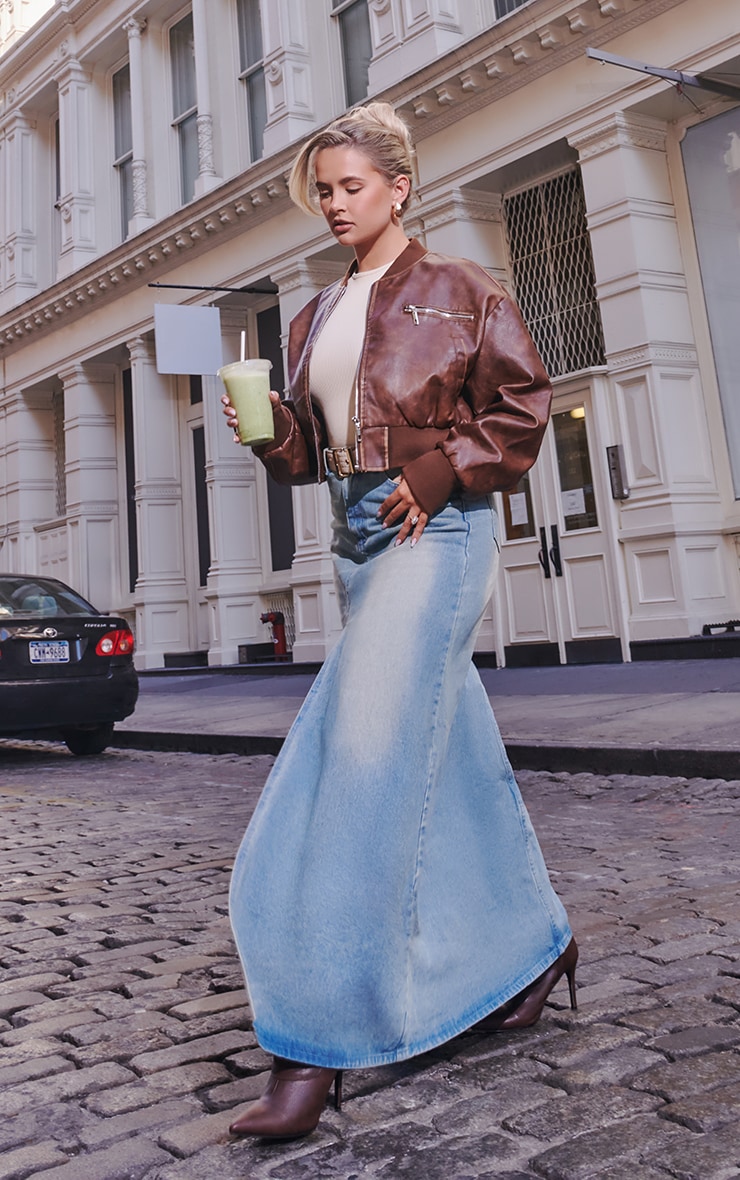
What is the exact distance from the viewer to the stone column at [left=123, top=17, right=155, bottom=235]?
65.3 ft

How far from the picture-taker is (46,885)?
4516 mm

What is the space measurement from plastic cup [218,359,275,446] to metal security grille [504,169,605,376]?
1148 centimetres

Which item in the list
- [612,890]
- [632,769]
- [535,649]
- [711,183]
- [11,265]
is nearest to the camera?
[612,890]

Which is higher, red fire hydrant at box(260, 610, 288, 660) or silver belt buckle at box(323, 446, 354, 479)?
red fire hydrant at box(260, 610, 288, 660)

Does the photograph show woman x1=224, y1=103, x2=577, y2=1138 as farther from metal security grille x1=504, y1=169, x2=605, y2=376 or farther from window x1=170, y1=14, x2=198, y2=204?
window x1=170, y1=14, x2=198, y2=204

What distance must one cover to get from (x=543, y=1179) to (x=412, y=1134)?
11.0 inches

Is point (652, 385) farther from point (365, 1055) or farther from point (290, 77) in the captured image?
point (365, 1055)

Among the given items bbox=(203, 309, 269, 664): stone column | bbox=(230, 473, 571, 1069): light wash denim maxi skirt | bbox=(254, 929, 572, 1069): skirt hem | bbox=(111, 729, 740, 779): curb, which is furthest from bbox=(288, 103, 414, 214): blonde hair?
bbox=(203, 309, 269, 664): stone column

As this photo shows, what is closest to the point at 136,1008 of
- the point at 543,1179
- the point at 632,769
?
the point at 543,1179

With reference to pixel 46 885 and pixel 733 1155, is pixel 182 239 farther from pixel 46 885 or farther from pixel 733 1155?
pixel 733 1155

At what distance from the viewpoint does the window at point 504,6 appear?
45.5ft

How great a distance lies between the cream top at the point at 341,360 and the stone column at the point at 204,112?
1696 cm

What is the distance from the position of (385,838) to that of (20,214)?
24.1m

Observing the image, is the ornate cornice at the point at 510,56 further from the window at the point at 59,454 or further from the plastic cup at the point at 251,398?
the window at the point at 59,454
